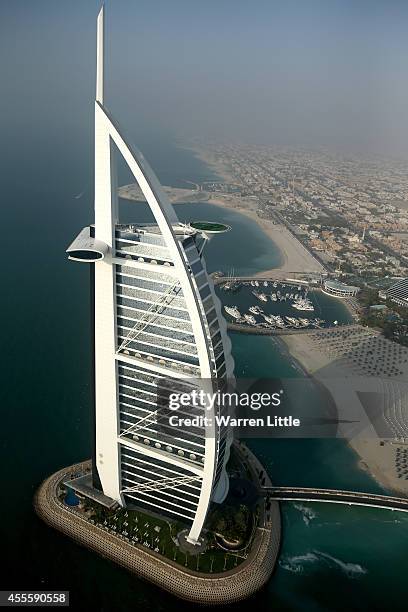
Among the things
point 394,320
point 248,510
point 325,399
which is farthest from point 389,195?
point 248,510

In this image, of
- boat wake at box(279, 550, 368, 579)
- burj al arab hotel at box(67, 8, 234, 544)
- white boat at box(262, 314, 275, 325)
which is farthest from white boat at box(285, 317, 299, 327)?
burj al arab hotel at box(67, 8, 234, 544)

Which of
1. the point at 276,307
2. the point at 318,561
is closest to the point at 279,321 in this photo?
the point at 276,307

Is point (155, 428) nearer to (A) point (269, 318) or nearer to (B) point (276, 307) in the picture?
(A) point (269, 318)

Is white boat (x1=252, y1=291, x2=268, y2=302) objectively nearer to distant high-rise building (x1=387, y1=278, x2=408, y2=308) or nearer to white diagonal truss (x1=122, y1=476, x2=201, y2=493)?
distant high-rise building (x1=387, y1=278, x2=408, y2=308)

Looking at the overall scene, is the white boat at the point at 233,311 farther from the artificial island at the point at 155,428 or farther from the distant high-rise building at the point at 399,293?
the artificial island at the point at 155,428

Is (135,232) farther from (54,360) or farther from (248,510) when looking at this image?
(54,360)

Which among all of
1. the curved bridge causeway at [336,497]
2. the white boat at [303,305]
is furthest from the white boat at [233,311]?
the curved bridge causeway at [336,497]

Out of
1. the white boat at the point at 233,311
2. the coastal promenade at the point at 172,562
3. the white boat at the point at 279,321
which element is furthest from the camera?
the white boat at the point at 233,311

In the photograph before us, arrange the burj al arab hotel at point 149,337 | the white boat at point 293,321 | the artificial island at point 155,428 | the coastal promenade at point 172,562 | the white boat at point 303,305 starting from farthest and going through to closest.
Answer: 1. the white boat at point 303,305
2. the white boat at point 293,321
3. the coastal promenade at point 172,562
4. the artificial island at point 155,428
5. the burj al arab hotel at point 149,337
